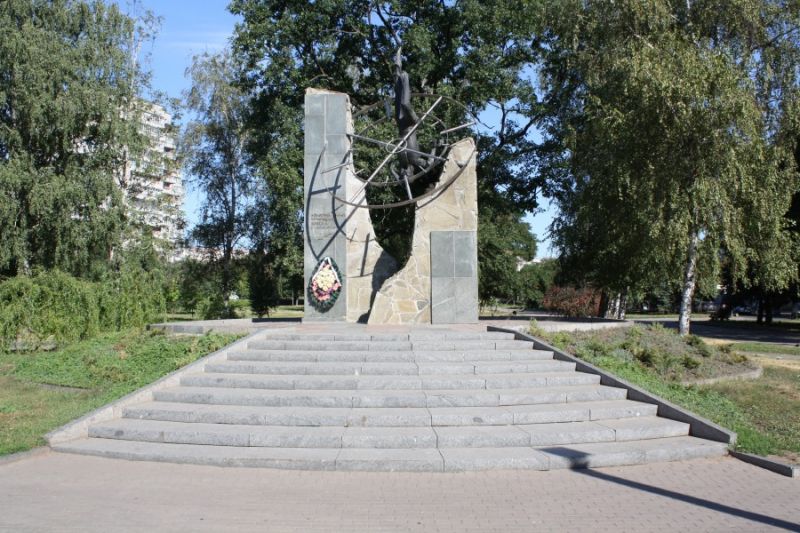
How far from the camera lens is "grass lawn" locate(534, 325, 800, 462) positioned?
9047 mm

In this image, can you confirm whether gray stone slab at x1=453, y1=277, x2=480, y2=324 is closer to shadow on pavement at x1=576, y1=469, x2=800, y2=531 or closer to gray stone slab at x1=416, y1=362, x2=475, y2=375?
gray stone slab at x1=416, y1=362, x2=475, y2=375

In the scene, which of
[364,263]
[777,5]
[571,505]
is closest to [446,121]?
[364,263]

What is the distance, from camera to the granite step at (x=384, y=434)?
306 inches

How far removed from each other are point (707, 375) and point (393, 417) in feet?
28.6

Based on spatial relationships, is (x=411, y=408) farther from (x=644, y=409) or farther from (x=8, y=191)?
(x=8, y=191)

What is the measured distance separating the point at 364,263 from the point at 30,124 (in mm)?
18040

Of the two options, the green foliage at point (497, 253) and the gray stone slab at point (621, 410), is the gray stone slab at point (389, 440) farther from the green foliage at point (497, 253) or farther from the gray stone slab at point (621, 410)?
the green foliage at point (497, 253)

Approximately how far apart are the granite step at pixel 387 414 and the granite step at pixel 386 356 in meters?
2.01

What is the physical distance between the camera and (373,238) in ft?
56.5

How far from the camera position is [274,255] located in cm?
2981

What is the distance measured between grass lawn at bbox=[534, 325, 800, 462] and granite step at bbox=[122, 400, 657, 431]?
157cm

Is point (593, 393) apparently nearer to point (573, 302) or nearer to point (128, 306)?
point (573, 302)

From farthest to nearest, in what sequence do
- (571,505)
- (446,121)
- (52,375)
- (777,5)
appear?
(446,121) < (777,5) < (52,375) < (571,505)

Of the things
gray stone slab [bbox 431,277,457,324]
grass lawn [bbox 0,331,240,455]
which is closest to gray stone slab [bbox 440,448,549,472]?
grass lawn [bbox 0,331,240,455]
